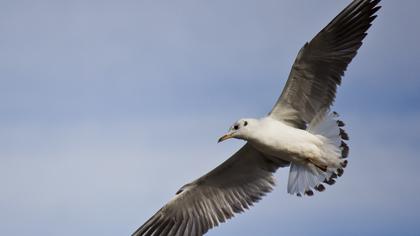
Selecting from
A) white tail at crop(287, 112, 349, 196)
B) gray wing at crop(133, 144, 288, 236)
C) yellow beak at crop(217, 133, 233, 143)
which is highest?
yellow beak at crop(217, 133, 233, 143)

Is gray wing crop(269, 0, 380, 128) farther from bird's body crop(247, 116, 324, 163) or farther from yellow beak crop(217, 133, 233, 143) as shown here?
yellow beak crop(217, 133, 233, 143)

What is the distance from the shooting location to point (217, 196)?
12.9m

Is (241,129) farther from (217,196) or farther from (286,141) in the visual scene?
(217,196)

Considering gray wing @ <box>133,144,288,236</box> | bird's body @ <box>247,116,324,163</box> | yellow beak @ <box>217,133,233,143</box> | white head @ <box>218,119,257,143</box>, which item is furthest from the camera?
gray wing @ <box>133,144,288,236</box>

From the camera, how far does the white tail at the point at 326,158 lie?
38.9 ft

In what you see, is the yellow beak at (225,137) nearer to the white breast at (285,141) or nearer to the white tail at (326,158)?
the white breast at (285,141)

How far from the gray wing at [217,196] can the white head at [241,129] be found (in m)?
0.57

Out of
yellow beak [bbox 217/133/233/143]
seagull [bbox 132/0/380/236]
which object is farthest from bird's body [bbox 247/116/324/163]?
yellow beak [bbox 217/133/233/143]

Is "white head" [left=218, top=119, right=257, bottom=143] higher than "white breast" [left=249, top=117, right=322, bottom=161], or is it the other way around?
"white head" [left=218, top=119, right=257, bottom=143]

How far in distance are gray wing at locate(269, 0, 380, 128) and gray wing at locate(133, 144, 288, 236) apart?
954mm

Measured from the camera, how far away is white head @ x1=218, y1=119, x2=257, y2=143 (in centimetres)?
1185

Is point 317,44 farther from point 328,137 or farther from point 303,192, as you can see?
point 303,192

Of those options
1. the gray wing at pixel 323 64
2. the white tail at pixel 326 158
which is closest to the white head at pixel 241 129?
the gray wing at pixel 323 64

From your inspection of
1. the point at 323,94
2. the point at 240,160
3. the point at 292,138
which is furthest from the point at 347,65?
the point at 240,160
